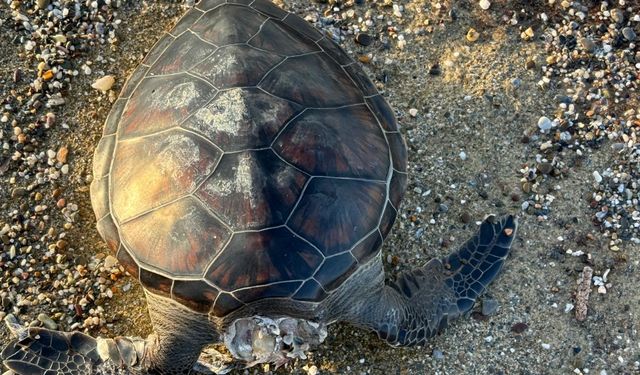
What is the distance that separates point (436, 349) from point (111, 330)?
2.00 m

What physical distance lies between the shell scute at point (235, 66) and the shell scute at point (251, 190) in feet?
1.43

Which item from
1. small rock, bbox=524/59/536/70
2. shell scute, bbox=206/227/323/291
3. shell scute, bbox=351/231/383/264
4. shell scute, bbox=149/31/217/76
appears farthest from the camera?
small rock, bbox=524/59/536/70

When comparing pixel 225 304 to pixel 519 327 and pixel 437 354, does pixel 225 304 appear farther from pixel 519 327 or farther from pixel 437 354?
pixel 519 327

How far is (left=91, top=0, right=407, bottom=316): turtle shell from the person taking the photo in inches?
127

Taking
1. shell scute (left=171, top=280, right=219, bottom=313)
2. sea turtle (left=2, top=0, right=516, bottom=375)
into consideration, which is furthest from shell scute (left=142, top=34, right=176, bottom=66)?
shell scute (left=171, top=280, right=219, bottom=313)

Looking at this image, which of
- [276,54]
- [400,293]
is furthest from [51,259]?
[400,293]

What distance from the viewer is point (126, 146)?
365 centimetres

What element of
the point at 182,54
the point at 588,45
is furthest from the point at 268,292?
the point at 588,45

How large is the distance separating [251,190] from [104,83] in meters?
1.73

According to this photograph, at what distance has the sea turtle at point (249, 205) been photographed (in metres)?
3.25

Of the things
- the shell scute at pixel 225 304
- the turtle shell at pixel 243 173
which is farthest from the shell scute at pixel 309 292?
the shell scute at pixel 225 304

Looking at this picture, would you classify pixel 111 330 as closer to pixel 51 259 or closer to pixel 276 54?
pixel 51 259

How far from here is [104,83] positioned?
434 centimetres

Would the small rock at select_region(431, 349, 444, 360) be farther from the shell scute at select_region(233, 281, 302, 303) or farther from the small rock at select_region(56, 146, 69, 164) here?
the small rock at select_region(56, 146, 69, 164)
